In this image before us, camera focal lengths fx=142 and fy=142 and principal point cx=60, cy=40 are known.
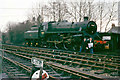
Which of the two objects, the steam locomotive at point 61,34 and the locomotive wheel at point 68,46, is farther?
the locomotive wheel at point 68,46

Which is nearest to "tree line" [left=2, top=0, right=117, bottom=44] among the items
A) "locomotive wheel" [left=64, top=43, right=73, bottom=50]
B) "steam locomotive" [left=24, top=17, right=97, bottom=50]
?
"steam locomotive" [left=24, top=17, right=97, bottom=50]

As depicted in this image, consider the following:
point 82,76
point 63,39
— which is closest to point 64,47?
point 63,39

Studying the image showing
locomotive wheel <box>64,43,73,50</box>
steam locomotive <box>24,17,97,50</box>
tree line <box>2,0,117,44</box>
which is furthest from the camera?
locomotive wheel <box>64,43,73,50</box>

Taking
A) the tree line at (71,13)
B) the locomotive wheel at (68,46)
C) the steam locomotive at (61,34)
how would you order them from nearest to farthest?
the tree line at (71,13) → the steam locomotive at (61,34) → the locomotive wheel at (68,46)

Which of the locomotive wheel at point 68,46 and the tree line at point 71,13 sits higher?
the tree line at point 71,13

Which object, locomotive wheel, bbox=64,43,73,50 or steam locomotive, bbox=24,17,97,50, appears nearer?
steam locomotive, bbox=24,17,97,50

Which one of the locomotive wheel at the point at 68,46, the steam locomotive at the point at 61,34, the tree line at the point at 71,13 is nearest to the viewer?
the tree line at the point at 71,13

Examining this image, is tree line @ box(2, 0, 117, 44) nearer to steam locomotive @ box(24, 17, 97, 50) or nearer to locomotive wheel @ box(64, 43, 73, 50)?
steam locomotive @ box(24, 17, 97, 50)

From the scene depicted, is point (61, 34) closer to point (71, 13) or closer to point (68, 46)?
point (68, 46)

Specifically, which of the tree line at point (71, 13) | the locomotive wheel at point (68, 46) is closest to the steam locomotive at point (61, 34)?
the locomotive wheel at point (68, 46)

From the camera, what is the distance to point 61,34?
11.9m

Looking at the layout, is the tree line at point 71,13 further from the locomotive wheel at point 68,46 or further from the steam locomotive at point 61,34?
the locomotive wheel at point 68,46

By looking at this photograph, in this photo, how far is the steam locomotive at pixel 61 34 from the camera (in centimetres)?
1005

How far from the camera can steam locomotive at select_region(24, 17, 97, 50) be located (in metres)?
10.1
